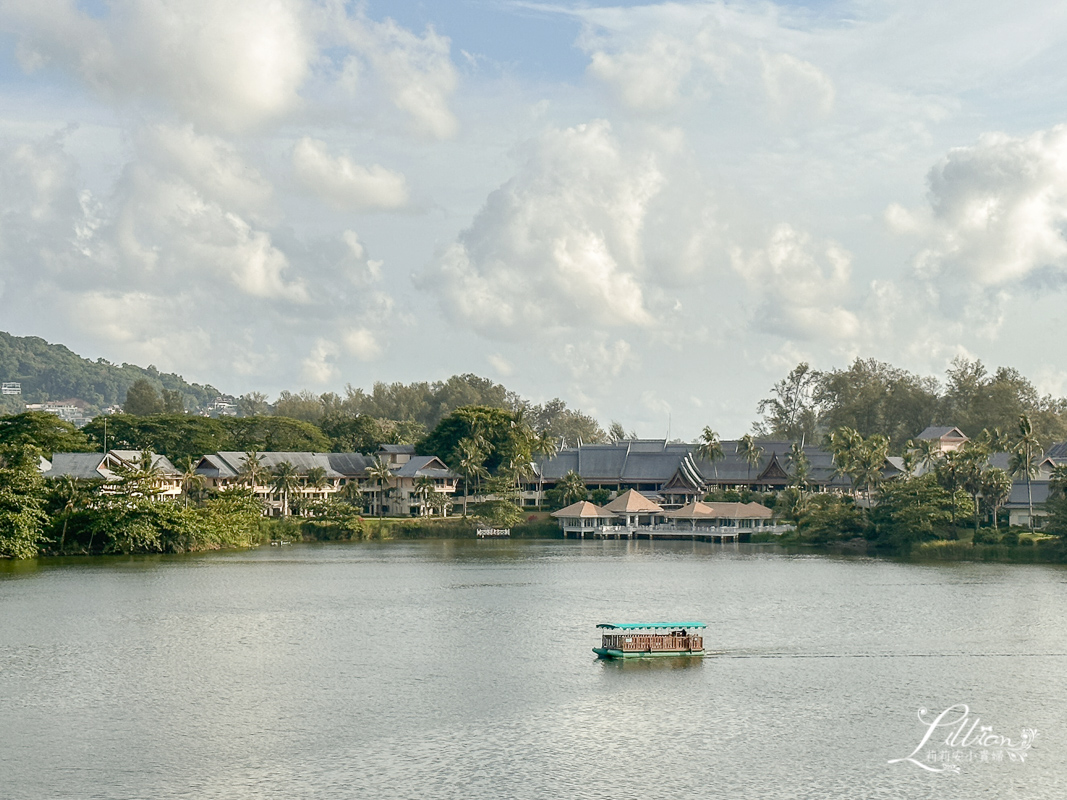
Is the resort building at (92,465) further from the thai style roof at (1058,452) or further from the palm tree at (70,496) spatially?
the thai style roof at (1058,452)

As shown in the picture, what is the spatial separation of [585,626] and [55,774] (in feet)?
69.9

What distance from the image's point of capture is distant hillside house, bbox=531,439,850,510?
10325 cm

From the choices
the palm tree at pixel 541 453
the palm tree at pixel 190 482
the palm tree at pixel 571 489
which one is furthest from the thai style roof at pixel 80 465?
the palm tree at pixel 541 453

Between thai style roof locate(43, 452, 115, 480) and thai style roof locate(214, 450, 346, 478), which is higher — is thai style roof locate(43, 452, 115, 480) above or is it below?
below

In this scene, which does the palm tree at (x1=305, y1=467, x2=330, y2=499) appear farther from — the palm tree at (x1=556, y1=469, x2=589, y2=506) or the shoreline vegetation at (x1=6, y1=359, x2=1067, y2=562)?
the palm tree at (x1=556, y1=469, x2=589, y2=506)

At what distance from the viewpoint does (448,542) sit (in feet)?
275

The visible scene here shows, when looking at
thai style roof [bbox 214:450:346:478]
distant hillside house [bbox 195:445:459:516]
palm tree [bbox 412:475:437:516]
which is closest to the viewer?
palm tree [bbox 412:475:437:516]

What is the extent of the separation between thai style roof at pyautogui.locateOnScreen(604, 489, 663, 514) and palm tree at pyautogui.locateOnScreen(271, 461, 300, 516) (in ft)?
86.1

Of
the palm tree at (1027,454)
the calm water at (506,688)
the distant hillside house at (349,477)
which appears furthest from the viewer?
the distant hillside house at (349,477)

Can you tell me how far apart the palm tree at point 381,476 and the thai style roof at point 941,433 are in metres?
48.6

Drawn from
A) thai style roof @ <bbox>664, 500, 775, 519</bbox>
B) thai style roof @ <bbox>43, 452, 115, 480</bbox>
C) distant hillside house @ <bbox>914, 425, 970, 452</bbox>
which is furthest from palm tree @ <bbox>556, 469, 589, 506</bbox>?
thai style roof @ <bbox>43, 452, 115, 480</bbox>

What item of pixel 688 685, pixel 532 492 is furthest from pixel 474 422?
pixel 688 685

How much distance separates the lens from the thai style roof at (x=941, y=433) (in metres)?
102

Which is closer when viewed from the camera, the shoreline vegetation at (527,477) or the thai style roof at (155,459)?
the shoreline vegetation at (527,477)
